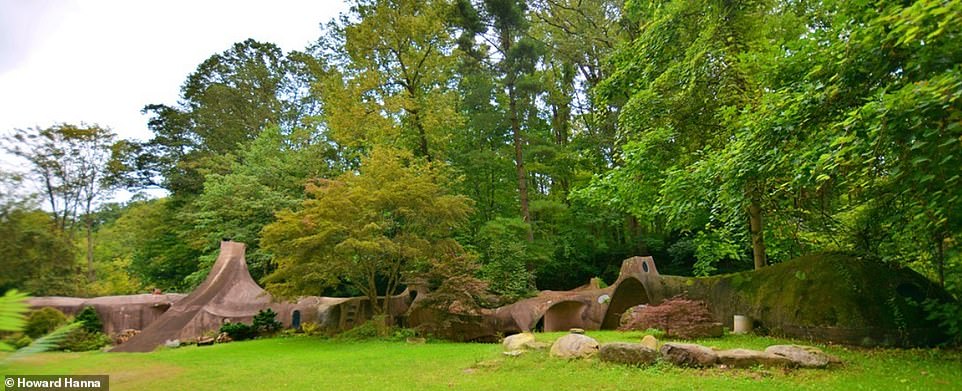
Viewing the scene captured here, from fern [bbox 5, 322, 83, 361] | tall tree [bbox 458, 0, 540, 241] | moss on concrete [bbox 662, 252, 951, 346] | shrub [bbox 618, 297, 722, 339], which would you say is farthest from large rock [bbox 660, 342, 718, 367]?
tall tree [bbox 458, 0, 540, 241]

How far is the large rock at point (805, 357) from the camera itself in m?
5.94

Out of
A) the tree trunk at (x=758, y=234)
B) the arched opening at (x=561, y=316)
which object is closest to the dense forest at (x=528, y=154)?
the tree trunk at (x=758, y=234)

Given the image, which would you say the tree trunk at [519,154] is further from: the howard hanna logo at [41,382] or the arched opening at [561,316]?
the howard hanna logo at [41,382]

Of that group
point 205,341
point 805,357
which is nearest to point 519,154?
point 205,341

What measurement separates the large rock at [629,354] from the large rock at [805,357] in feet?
4.69

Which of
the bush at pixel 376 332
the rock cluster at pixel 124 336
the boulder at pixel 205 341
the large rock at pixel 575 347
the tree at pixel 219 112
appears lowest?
the rock cluster at pixel 124 336

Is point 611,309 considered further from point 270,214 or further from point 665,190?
point 270,214

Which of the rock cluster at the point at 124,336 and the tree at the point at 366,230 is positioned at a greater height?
the tree at the point at 366,230

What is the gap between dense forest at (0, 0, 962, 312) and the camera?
219 inches

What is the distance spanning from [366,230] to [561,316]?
19.2 ft

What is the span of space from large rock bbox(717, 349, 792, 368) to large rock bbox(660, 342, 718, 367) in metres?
0.13

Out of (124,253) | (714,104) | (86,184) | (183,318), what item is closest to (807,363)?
(714,104)

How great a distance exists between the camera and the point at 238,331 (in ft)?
50.8

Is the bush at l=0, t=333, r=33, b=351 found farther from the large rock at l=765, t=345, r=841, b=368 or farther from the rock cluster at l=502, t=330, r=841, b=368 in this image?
the large rock at l=765, t=345, r=841, b=368
